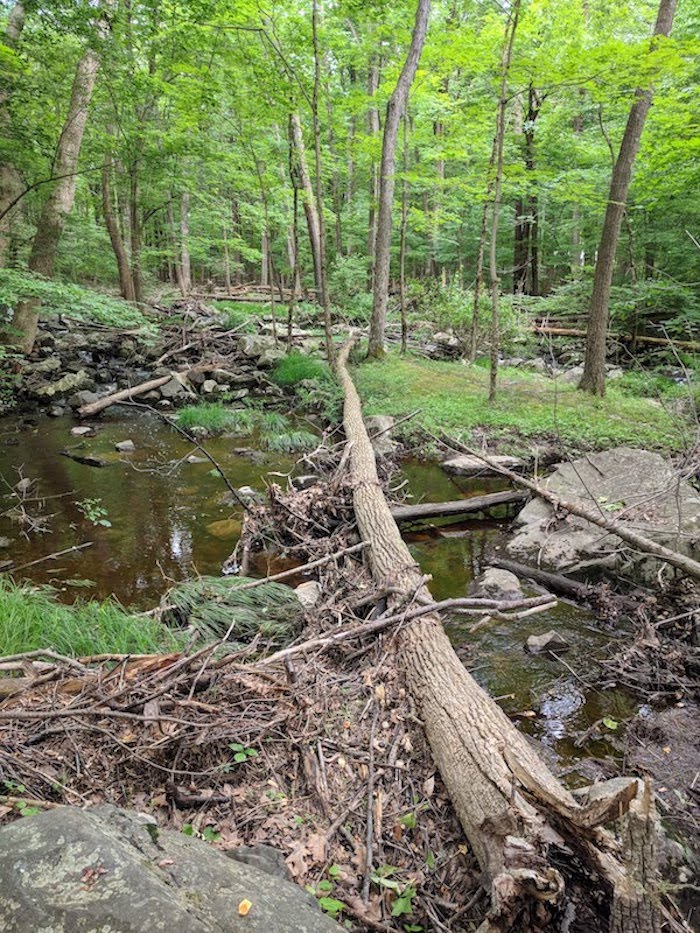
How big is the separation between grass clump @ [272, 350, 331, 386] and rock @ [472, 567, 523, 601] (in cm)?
770

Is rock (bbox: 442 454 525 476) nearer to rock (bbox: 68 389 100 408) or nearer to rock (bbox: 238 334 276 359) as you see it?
rock (bbox: 238 334 276 359)

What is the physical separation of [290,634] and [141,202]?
51.2 ft

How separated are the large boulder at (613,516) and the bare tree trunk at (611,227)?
3859 millimetres

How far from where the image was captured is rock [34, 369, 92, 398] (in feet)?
37.6

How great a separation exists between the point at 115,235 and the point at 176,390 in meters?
6.00

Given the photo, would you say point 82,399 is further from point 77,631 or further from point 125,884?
point 125,884

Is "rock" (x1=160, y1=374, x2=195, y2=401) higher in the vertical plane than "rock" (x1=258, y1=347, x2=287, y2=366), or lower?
lower

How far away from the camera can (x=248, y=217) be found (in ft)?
60.8

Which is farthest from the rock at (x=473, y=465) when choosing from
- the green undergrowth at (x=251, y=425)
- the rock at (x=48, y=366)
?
the rock at (x=48, y=366)

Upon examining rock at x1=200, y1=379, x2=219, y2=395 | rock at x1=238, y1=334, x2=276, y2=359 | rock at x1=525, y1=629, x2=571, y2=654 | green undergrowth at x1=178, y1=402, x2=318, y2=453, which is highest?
rock at x1=238, y1=334, x2=276, y2=359

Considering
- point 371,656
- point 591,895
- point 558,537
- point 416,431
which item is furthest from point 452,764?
point 416,431

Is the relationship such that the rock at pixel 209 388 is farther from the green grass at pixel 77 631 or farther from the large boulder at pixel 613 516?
the green grass at pixel 77 631

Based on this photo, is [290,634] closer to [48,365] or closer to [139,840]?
[139,840]

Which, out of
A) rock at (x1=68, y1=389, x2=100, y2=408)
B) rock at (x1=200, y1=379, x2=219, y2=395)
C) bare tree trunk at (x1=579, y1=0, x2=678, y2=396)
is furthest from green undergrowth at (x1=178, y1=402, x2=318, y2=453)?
bare tree trunk at (x1=579, y1=0, x2=678, y2=396)
